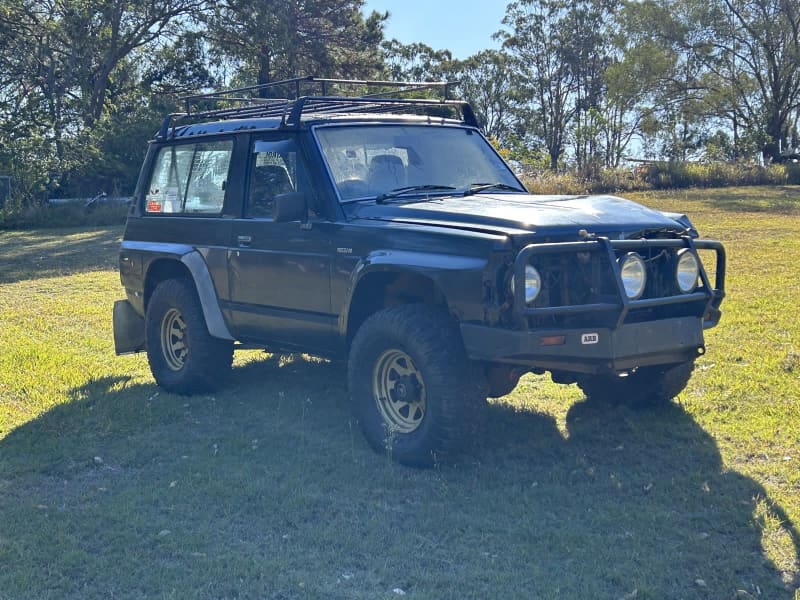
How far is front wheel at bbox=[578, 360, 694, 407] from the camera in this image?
20.1 ft

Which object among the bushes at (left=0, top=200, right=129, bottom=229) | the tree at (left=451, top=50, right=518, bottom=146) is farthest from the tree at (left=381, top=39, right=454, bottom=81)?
the bushes at (left=0, top=200, right=129, bottom=229)

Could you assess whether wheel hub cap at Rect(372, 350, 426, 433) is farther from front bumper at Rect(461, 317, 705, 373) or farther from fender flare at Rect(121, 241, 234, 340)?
fender flare at Rect(121, 241, 234, 340)

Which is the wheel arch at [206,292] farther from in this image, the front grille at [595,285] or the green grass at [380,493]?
the front grille at [595,285]

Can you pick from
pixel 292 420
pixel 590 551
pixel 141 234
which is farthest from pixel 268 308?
pixel 590 551

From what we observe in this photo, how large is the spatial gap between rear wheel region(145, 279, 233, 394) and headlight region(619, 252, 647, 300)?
3.33 metres

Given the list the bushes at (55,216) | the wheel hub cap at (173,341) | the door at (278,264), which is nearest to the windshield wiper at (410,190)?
the door at (278,264)

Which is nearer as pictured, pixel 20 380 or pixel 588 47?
pixel 20 380

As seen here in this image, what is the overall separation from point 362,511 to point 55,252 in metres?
16.0

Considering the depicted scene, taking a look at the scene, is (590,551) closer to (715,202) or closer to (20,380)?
(20,380)

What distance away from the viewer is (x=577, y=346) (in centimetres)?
500

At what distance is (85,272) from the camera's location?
51.8 ft

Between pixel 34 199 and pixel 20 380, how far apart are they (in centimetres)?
2188

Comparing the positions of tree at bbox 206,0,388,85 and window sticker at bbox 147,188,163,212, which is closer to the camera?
window sticker at bbox 147,188,163,212

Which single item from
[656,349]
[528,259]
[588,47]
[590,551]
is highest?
[588,47]
